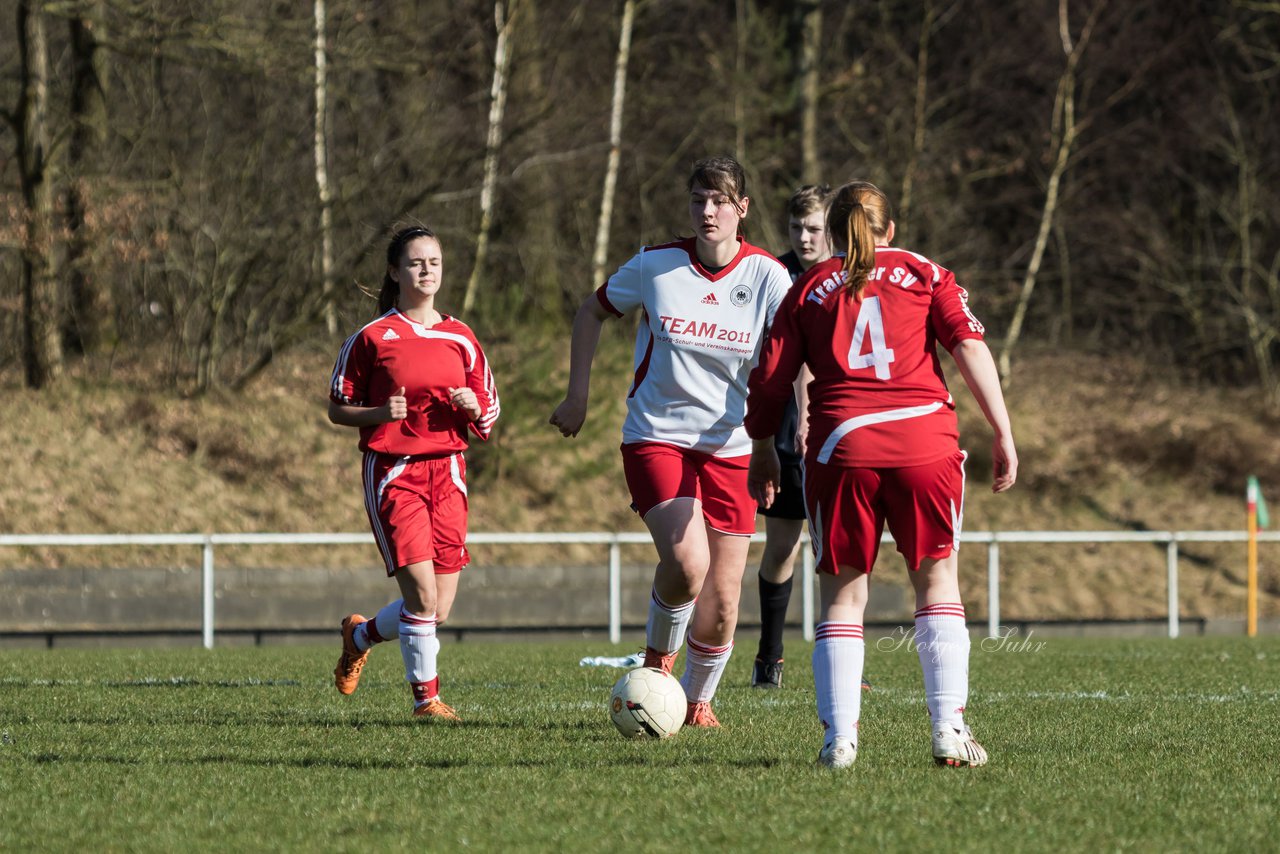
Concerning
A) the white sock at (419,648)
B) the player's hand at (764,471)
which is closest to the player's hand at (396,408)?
the white sock at (419,648)

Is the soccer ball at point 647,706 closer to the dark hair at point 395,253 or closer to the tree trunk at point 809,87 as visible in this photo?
the dark hair at point 395,253

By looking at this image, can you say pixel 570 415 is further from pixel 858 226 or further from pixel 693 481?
pixel 858 226

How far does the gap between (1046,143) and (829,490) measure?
23543 millimetres

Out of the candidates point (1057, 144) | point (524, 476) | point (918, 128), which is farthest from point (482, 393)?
point (1057, 144)

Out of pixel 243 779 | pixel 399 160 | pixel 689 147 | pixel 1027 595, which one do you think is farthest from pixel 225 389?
pixel 243 779

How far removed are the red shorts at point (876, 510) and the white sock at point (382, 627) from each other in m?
2.61

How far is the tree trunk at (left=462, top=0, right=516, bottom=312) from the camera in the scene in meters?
20.8

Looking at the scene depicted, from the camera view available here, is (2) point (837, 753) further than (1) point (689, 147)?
No

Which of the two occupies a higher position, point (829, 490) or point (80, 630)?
point (829, 490)

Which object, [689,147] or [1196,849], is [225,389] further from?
[1196,849]

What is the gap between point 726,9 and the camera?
27.7 m

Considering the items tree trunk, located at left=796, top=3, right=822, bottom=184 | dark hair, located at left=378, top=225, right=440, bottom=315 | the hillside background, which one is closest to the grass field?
dark hair, located at left=378, top=225, right=440, bottom=315

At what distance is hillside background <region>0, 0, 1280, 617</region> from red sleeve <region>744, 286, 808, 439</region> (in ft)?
36.4

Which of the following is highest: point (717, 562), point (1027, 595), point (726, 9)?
point (726, 9)
